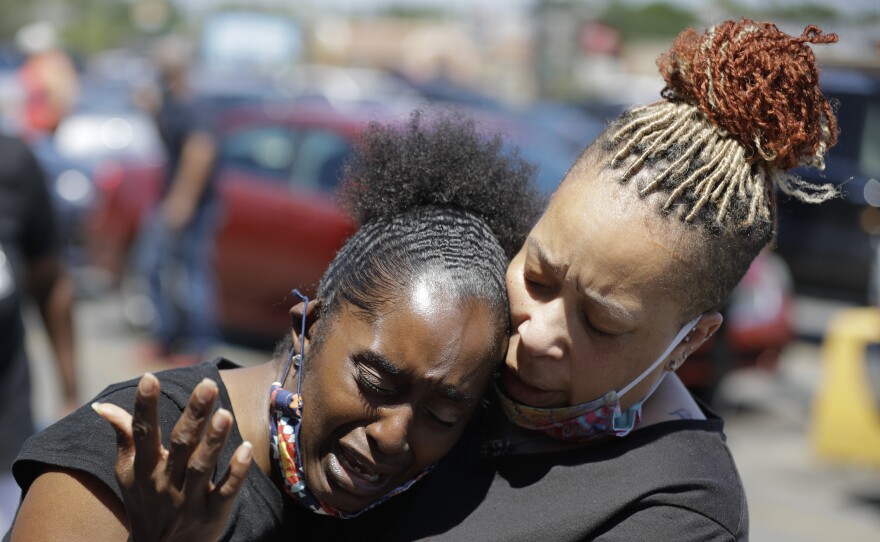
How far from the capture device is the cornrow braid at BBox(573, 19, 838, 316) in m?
1.92

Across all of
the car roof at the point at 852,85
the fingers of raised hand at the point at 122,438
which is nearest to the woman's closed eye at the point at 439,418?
the fingers of raised hand at the point at 122,438

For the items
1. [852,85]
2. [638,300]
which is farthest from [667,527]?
[852,85]

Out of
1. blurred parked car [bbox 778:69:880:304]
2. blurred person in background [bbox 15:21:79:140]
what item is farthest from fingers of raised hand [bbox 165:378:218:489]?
blurred parked car [bbox 778:69:880:304]

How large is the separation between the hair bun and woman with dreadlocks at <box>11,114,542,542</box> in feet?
1.58

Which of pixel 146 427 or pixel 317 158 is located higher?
pixel 146 427

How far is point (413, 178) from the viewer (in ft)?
7.02

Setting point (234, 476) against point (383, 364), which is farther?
point (383, 364)

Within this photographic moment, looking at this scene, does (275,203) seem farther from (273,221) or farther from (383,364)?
(383,364)

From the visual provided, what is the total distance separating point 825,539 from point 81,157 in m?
8.04

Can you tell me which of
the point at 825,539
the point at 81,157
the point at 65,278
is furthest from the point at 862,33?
the point at 81,157

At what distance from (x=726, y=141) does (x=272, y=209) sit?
5.87 metres

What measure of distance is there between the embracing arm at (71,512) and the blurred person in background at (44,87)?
3972 mm

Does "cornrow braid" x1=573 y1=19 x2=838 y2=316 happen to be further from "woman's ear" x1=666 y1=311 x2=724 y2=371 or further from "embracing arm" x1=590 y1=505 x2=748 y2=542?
"embracing arm" x1=590 y1=505 x2=748 y2=542

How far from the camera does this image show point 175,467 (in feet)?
5.16
